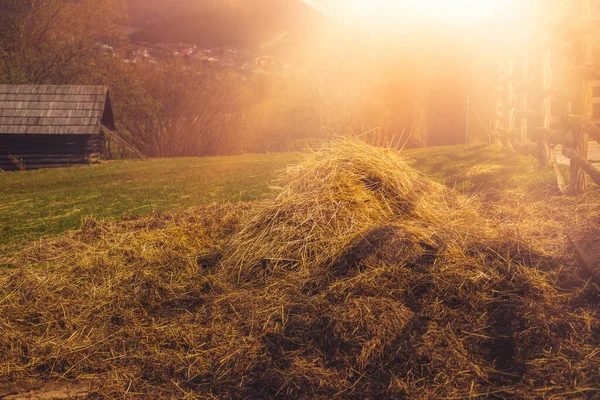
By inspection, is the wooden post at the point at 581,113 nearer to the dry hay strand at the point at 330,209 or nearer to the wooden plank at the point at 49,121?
the dry hay strand at the point at 330,209

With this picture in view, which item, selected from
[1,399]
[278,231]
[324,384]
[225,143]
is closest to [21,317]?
[1,399]

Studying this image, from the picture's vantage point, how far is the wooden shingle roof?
69.5 ft

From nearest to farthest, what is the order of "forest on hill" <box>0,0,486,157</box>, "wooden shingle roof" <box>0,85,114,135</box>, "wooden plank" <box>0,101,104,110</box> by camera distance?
1. "wooden shingle roof" <box>0,85,114,135</box>
2. "wooden plank" <box>0,101,104,110</box>
3. "forest on hill" <box>0,0,486,157</box>

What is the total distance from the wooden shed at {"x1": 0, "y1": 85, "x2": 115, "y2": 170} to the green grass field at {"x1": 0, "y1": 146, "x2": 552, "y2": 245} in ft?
14.4

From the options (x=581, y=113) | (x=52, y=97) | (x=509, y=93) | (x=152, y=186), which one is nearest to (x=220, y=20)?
(x=52, y=97)

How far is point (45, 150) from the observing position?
848 inches

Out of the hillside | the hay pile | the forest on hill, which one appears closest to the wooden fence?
the hay pile

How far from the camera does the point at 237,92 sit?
29.5m

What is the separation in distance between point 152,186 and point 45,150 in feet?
37.4

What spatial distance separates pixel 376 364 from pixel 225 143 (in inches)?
992

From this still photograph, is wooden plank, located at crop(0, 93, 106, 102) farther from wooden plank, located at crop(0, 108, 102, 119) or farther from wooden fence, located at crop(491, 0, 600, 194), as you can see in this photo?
wooden fence, located at crop(491, 0, 600, 194)

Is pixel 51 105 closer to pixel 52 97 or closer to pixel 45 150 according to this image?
pixel 52 97

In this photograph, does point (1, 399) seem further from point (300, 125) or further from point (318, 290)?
point (300, 125)

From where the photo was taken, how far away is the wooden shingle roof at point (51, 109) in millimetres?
21172
